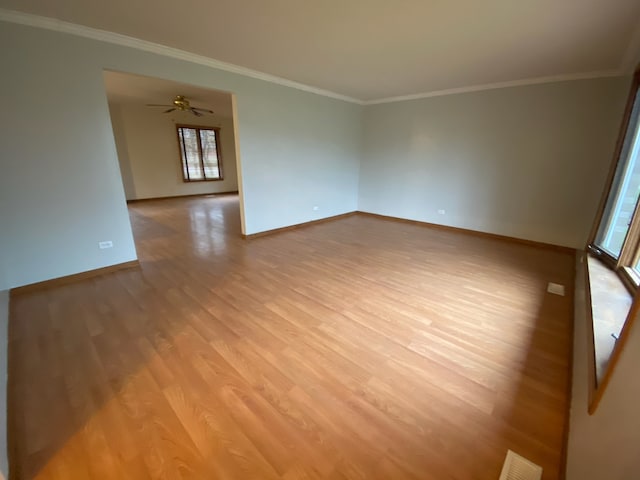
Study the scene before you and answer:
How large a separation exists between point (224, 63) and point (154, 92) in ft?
10.0

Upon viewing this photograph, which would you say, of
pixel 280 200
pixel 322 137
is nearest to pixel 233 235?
pixel 280 200

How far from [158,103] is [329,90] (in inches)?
191

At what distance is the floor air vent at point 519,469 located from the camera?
113cm

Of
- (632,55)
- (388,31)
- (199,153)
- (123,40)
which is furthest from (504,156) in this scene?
(199,153)

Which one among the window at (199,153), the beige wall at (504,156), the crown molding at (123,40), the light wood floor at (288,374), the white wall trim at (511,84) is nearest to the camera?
the light wood floor at (288,374)

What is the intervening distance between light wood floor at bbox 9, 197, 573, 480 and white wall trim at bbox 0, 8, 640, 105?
2.41m

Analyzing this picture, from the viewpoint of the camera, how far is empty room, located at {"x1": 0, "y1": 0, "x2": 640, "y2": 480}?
125cm

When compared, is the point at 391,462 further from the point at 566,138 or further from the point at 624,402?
the point at 566,138

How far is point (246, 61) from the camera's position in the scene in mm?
3375

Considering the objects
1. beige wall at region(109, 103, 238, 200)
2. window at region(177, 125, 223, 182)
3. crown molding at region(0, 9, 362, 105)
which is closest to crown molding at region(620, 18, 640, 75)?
crown molding at region(0, 9, 362, 105)

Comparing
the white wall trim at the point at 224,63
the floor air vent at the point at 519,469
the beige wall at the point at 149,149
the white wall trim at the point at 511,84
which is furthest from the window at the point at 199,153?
the floor air vent at the point at 519,469

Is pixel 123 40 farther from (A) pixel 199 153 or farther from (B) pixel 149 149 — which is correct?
(A) pixel 199 153

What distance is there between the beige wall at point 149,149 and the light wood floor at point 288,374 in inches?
225

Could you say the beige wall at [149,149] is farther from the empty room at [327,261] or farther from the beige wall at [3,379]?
the beige wall at [3,379]
